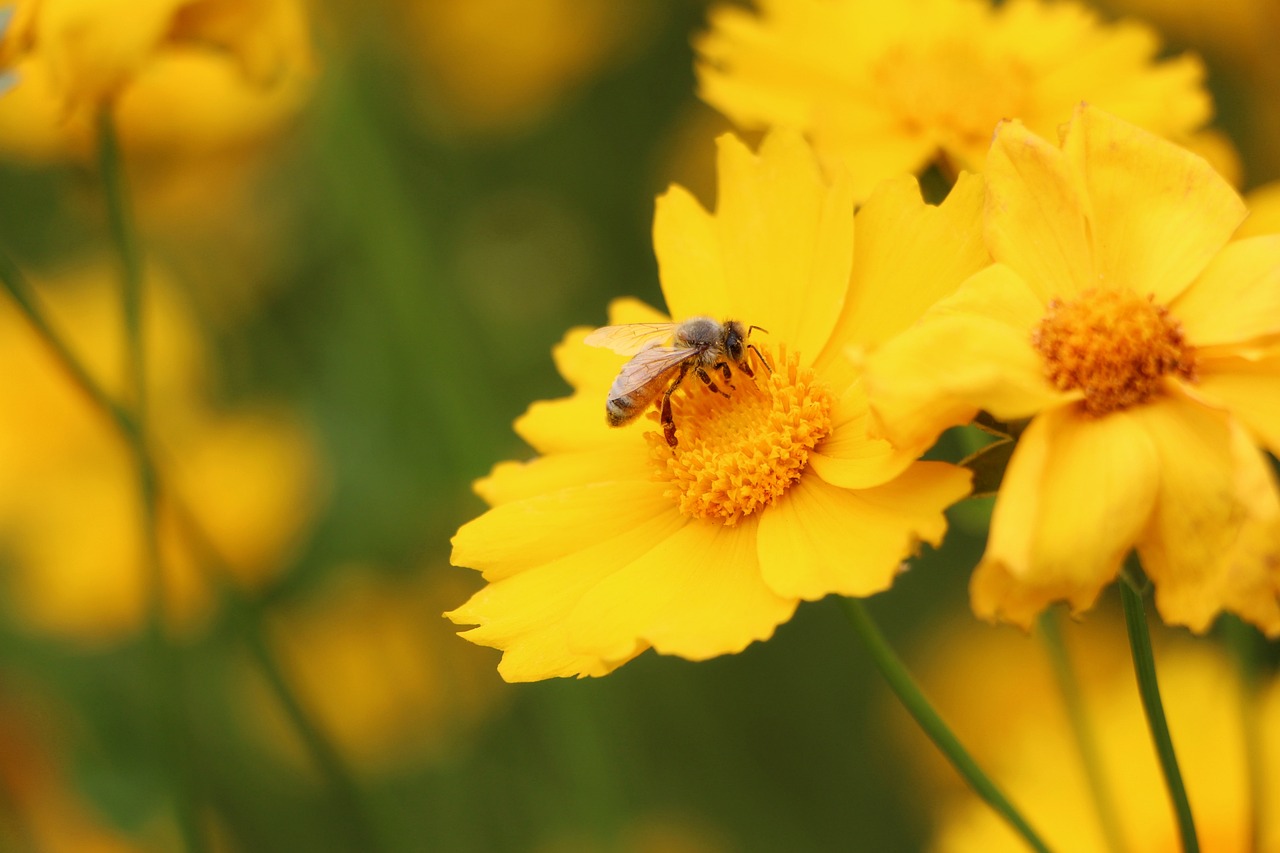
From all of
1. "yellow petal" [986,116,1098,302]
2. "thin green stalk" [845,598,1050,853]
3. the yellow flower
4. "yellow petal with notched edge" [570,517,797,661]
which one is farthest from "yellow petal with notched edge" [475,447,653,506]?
"yellow petal" [986,116,1098,302]

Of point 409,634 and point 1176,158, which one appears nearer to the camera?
point 1176,158

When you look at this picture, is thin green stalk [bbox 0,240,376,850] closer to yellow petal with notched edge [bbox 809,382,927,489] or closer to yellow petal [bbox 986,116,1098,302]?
yellow petal with notched edge [bbox 809,382,927,489]

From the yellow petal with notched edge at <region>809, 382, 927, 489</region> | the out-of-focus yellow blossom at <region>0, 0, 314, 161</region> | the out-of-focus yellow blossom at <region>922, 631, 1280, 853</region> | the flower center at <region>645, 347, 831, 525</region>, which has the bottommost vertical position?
the out-of-focus yellow blossom at <region>922, 631, 1280, 853</region>

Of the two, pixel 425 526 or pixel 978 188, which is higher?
pixel 978 188

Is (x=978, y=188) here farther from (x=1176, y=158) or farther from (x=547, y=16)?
(x=547, y=16)

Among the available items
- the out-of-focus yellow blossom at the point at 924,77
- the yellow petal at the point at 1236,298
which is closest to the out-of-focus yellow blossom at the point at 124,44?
the out-of-focus yellow blossom at the point at 924,77

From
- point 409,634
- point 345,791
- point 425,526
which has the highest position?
point 345,791

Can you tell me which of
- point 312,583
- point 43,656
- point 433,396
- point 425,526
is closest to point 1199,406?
point 433,396

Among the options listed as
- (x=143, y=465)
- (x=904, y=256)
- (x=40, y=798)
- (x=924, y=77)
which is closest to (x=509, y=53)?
(x=40, y=798)
